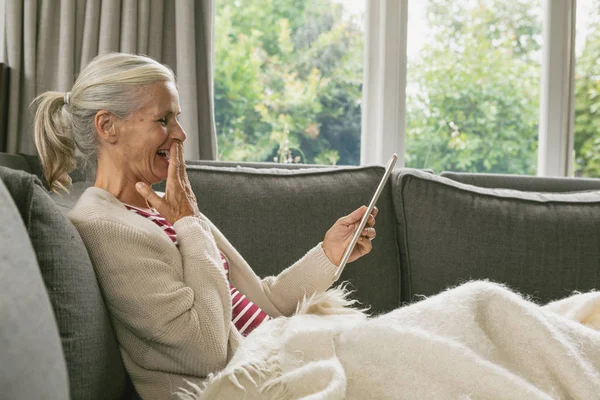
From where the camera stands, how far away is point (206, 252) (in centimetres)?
133

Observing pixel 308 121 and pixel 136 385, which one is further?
pixel 308 121

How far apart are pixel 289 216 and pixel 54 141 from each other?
632 millimetres

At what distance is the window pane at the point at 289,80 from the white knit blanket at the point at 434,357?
191cm

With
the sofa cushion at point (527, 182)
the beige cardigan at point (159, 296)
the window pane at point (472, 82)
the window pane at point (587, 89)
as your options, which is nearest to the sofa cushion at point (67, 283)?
the beige cardigan at point (159, 296)

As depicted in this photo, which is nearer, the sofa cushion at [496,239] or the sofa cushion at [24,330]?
the sofa cushion at [24,330]

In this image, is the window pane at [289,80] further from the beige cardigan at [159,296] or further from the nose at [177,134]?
the beige cardigan at [159,296]

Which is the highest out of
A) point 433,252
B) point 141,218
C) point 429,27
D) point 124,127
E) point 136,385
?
point 429,27

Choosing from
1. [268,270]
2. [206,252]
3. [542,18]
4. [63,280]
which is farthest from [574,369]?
[542,18]

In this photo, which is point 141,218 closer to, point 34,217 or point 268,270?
point 34,217

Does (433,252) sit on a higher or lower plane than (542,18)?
lower

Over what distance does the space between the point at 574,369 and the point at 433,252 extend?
84cm

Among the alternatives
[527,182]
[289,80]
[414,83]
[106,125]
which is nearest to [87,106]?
[106,125]

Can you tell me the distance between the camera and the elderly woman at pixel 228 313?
107 centimetres

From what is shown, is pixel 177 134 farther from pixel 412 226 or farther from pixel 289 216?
pixel 412 226
